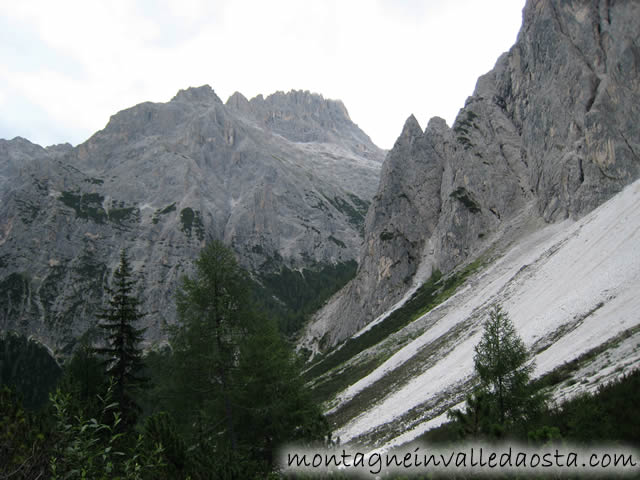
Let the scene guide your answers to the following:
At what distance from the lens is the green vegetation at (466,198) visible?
79.7m

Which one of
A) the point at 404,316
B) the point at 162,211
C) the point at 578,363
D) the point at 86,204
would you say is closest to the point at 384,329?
the point at 404,316

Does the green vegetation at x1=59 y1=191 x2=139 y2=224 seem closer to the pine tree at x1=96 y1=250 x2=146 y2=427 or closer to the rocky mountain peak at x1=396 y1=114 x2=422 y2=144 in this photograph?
the rocky mountain peak at x1=396 y1=114 x2=422 y2=144

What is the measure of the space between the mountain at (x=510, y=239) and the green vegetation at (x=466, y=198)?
1.12 feet

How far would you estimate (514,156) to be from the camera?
83.2 meters

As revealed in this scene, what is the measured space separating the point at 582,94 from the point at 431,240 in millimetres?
37262

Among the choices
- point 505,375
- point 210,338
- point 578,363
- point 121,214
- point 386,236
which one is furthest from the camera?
point 121,214

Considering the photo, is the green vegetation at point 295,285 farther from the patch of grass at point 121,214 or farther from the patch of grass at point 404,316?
the patch of grass at point 404,316

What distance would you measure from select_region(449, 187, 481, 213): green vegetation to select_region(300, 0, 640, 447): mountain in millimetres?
342

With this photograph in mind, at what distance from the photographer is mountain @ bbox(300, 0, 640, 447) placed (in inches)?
1153

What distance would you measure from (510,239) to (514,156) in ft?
78.2

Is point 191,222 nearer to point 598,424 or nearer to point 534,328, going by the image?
point 534,328

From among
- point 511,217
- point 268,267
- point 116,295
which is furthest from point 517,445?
point 268,267

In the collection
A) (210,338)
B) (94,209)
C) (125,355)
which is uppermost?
(94,209)

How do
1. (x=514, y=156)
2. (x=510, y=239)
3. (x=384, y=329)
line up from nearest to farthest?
(x=384, y=329), (x=510, y=239), (x=514, y=156)
